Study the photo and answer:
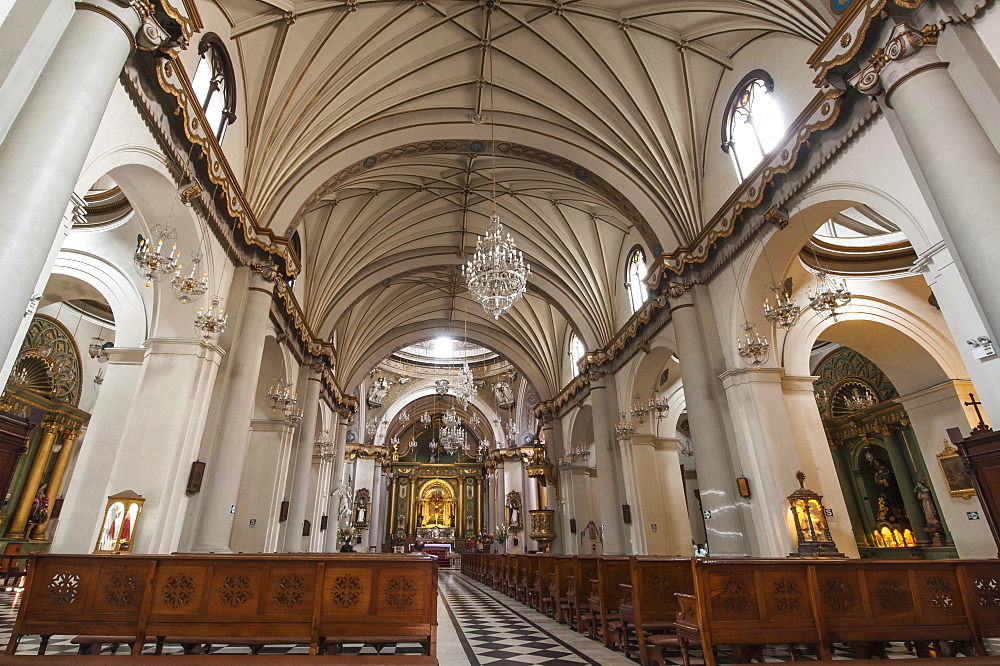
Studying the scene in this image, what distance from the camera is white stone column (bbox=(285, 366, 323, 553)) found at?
13.8 meters

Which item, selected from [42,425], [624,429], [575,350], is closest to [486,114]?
[624,429]

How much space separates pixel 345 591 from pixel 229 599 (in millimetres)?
900

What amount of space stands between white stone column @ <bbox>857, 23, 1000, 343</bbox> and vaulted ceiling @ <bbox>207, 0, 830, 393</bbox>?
2.21 metres

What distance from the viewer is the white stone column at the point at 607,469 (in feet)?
47.5

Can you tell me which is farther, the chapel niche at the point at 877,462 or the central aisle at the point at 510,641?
the chapel niche at the point at 877,462

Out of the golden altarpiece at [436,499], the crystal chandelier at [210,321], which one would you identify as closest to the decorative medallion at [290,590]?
the crystal chandelier at [210,321]

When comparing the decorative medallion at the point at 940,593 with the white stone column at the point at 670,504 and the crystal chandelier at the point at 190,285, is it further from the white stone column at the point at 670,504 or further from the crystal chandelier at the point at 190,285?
the white stone column at the point at 670,504

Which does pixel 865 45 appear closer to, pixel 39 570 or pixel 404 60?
pixel 404 60

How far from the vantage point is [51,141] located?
12.4ft

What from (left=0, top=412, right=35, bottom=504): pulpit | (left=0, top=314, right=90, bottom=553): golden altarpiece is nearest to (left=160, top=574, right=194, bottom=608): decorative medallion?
(left=0, top=412, right=35, bottom=504): pulpit

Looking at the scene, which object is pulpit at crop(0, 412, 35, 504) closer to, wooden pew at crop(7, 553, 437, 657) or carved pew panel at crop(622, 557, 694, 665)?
wooden pew at crop(7, 553, 437, 657)

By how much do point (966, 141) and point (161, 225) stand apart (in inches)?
386

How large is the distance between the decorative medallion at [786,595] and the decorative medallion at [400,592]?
9.94 feet

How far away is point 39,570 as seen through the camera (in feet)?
13.2
